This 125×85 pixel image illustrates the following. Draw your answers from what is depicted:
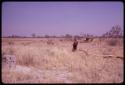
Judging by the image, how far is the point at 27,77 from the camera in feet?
25.2

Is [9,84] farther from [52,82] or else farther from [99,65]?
[99,65]

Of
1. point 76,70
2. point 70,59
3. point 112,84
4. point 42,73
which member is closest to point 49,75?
point 42,73

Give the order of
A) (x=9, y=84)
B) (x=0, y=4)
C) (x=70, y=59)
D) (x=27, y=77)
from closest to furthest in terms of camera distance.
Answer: (x=0, y=4), (x=9, y=84), (x=27, y=77), (x=70, y=59)

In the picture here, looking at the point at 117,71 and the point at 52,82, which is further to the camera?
the point at 117,71

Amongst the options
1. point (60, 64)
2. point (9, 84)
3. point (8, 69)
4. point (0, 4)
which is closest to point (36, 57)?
point (60, 64)

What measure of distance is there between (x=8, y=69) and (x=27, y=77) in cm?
124

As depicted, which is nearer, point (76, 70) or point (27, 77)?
point (27, 77)

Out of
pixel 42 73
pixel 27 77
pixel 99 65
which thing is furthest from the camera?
pixel 99 65

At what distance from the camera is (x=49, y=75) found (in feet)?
26.5

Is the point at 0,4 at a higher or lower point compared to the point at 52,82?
higher

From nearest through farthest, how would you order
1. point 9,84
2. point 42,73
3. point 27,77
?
point 9,84 → point 27,77 → point 42,73

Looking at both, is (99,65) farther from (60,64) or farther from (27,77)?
(27,77)

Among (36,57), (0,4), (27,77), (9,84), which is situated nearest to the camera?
(0,4)

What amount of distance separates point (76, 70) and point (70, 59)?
101 inches
